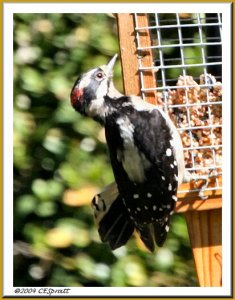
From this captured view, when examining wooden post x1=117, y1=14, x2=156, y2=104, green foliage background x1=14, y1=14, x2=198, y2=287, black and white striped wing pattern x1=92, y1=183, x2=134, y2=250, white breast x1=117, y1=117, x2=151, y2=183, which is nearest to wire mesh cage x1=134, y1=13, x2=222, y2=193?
wooden post x1=117, y1=14, x2=156, y2=104

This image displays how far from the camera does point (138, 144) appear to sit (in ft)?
12.3

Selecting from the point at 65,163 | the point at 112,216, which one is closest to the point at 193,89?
the point at 112,216

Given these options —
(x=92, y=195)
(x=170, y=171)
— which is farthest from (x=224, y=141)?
(x=92, y=195)

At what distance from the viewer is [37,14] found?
169 inches

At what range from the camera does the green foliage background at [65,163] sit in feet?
14.3

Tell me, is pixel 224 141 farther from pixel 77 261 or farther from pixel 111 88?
pixel 77 261

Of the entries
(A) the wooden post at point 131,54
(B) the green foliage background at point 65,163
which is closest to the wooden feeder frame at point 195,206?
(A) the wooden post at point 131,54

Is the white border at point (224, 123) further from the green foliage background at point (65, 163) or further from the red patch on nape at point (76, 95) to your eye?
the green foliage background at point (65, 163)

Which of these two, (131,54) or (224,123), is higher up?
(131,54)

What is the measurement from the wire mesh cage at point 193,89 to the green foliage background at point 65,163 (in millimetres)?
468

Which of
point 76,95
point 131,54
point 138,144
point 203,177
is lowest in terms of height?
point 203,177

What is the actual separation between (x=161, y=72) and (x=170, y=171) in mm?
347

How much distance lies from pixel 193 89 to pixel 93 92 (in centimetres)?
34

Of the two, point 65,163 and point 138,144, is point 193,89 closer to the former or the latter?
point 138,144
